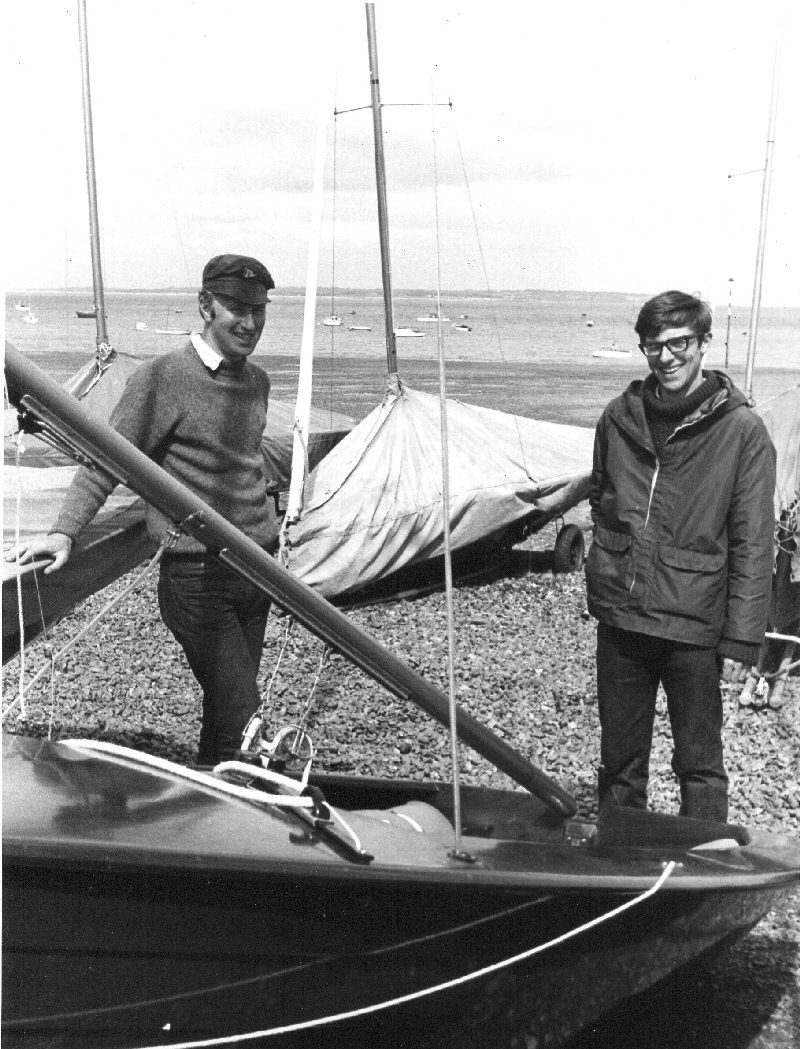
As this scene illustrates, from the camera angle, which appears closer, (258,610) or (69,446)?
(69,446)

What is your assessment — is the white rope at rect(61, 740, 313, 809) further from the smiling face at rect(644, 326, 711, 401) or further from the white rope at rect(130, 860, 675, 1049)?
the smiling face at rect(644, 326, 711, 401)

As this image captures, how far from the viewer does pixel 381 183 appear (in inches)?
412

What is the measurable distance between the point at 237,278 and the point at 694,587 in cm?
155

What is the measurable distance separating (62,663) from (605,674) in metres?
4.12

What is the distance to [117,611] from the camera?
845cm

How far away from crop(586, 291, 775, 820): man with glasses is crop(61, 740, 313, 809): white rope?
1.30 m

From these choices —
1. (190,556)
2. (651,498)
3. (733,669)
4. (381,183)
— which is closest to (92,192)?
(381,183)

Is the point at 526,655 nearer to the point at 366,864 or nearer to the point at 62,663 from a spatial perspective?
the point at 62,663

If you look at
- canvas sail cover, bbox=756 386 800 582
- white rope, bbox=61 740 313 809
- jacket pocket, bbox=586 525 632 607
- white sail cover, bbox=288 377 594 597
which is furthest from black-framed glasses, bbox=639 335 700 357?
white sail cover, bbox=288 377 594 597

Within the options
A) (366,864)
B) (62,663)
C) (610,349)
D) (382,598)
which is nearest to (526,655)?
(382,598)

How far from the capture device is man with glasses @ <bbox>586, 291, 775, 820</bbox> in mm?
3631

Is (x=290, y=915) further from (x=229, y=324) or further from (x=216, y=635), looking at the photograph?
(x=229, y=324)

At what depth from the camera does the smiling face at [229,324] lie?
12.4ft

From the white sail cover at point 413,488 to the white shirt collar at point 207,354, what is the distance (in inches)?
176
